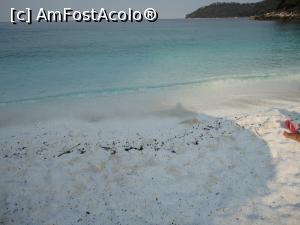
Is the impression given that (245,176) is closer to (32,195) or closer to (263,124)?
(263,124)

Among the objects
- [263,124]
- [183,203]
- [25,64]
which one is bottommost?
[183,203]

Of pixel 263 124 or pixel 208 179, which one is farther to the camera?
pixel 263 124

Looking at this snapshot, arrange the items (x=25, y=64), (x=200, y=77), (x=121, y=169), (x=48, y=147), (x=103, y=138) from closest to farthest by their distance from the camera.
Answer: (x=121, y=169) < (x=48, y=147) < (x=103, y=138) < (x=200, y=77) < (x=25, y=64)

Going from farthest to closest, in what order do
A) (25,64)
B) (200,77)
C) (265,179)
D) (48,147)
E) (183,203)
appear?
1. (25,64)
2. (200,77)
3. (48,147)
4. (265,179)
5. (183,203)

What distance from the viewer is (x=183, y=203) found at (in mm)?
6660

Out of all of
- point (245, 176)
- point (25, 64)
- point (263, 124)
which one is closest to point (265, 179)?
point (245, 176)

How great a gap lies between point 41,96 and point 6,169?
873cm

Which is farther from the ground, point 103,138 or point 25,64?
point 25,64

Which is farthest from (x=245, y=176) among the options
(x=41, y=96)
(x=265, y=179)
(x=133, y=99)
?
(x=41, y=96)

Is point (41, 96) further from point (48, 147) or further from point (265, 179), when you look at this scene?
point (265, 179)

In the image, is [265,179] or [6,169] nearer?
[265,179]

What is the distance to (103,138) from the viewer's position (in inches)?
399

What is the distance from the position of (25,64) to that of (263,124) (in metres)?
22.9

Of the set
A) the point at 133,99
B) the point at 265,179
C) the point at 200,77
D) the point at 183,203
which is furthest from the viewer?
the point at 200,77
